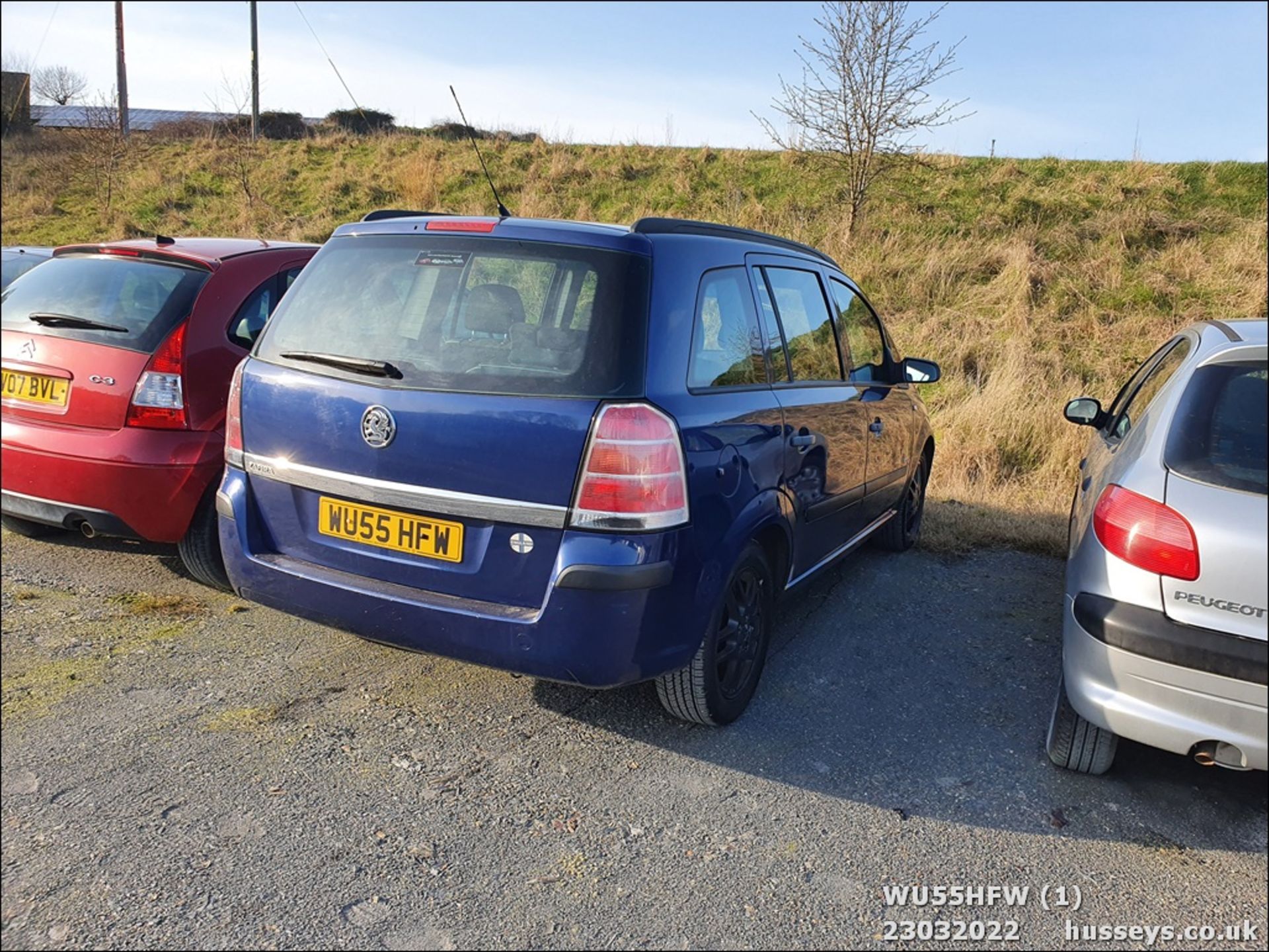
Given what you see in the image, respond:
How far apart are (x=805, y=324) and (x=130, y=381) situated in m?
2.80

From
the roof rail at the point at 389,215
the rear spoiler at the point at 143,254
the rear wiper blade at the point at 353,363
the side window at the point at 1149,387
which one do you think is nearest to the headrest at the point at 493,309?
the rear wiper blade at the point at 353,363

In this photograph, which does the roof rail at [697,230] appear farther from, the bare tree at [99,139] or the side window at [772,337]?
the bare tree at [99,139]

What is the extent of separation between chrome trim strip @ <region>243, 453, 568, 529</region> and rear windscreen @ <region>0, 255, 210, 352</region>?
997 millimetres

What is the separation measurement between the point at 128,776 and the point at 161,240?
2.66 m

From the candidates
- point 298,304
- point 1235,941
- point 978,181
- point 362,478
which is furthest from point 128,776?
A: point 978,181

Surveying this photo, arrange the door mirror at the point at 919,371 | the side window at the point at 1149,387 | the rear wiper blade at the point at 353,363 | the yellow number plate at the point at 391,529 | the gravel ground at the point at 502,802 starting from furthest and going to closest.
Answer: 1. the door mirror at the point at 919,371
2. the side window at the point at 1149,387
3. the rear wiper blade at the point at 353,363
4. the yellow number plate at the point at 391,529
5. the gravel ground at the point at 502,802

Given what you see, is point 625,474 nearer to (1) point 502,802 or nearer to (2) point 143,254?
(1) point 502,802

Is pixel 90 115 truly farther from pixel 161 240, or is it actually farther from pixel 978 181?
pixel 978 181

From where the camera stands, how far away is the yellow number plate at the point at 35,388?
2.66 m

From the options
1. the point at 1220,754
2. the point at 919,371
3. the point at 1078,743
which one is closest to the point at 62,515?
the point at 1078,743

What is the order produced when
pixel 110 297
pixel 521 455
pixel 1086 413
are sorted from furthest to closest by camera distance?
pixel 1086 413, pixel 110 297, pixel 521 455

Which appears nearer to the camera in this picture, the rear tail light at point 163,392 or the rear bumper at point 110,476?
the rear bumper at point 110,476

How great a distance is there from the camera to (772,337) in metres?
3.81

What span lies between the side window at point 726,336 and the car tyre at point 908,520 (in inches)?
84.6
